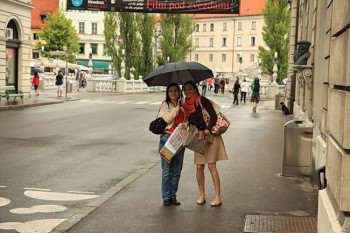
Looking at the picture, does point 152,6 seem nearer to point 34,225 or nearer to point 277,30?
point 34,225

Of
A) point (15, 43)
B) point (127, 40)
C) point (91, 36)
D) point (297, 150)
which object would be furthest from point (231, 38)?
point (297, 150)

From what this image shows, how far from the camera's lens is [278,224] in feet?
21.5

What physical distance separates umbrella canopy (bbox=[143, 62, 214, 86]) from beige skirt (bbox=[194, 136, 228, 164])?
2.85 feet

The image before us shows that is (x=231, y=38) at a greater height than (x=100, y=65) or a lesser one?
greater

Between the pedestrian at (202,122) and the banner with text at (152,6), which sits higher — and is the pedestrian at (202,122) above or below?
below

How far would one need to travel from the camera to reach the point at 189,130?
7305mm

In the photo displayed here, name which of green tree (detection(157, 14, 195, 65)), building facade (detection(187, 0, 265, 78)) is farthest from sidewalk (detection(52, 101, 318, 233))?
building facade (detection(187, 0, 265, 78))

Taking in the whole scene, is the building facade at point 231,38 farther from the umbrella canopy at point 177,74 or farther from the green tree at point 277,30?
the umbrella canopy at point 177,74

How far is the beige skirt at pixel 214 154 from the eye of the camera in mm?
7402

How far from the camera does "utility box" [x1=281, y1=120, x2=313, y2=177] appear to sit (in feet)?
32.2

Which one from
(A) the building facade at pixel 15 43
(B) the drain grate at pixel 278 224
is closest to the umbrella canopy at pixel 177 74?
(B) the drain grate at pixel 278 224

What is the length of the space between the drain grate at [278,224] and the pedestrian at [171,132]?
45.5 inches

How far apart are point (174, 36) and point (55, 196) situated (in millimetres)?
56133

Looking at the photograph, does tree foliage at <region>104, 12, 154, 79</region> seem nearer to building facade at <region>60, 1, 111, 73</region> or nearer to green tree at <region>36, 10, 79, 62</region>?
green tree at <region>36, 10, 79, 62</region>
